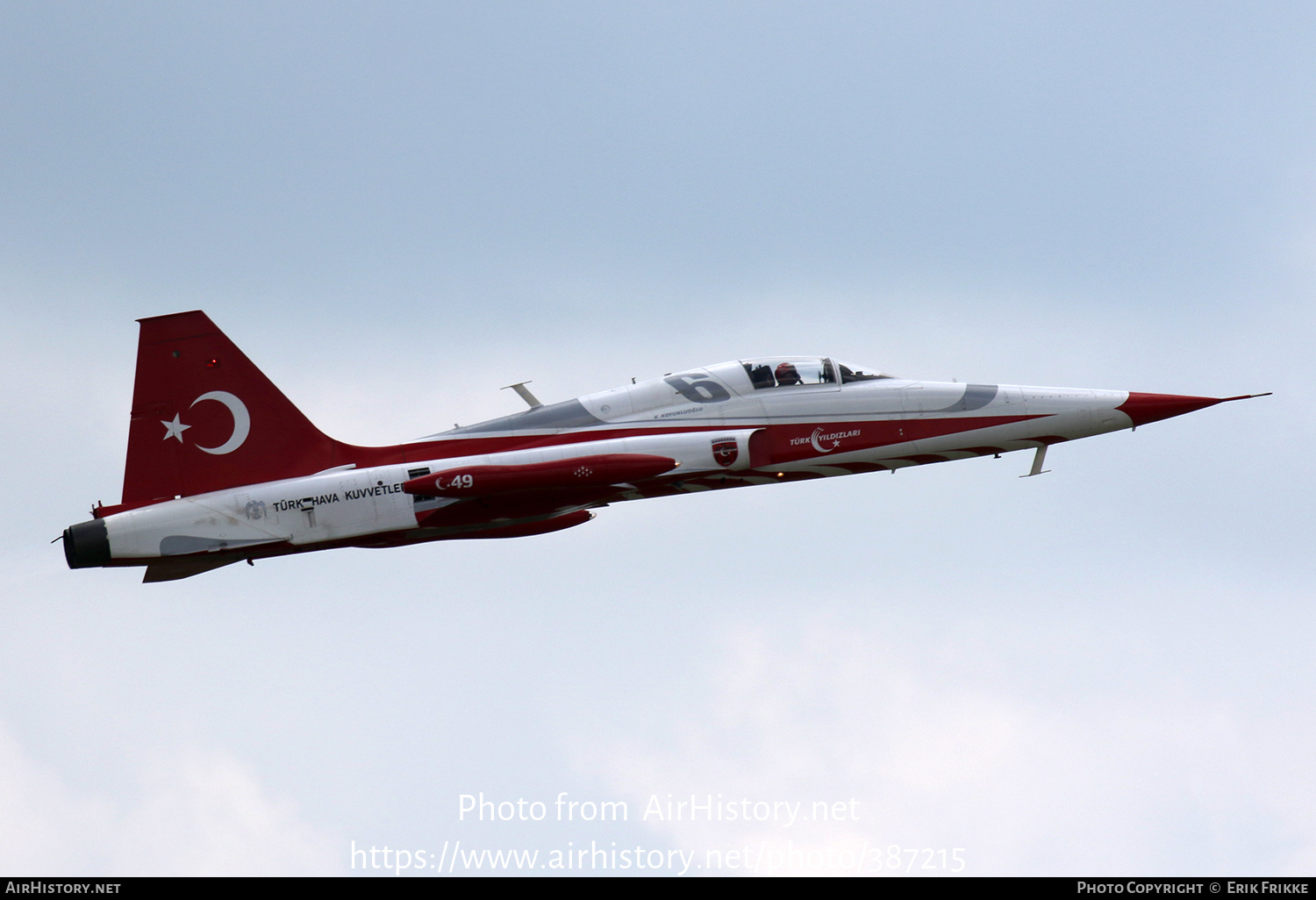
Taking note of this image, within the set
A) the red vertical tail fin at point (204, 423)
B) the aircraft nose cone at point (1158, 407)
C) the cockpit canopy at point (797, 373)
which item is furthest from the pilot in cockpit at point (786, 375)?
the red vertical tail fin at point (204, 423)

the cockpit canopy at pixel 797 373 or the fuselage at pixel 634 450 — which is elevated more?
the cockpit canopy at pixel 797 373

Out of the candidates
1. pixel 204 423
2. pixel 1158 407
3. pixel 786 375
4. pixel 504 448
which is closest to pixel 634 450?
pixel 504 448

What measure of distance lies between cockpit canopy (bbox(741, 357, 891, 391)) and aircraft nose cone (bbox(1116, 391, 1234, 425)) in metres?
4.57

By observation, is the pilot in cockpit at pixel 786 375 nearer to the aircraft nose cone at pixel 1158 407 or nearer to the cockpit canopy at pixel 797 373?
the cockpit canopy at pixel 797 373

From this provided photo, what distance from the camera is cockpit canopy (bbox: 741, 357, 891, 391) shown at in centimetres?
2381

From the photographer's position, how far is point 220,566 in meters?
23.0

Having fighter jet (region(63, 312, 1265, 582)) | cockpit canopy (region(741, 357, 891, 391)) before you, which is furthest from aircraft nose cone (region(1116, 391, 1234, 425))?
cockpit canopy (region(741, 357, 891, 391))

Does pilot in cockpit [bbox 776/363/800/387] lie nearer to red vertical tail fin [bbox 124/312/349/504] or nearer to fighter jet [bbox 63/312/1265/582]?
fighter jet [bbox 63/312/1265/582]

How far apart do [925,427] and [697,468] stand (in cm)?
417

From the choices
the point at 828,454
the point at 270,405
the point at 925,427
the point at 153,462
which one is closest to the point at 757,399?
the point at 828,454

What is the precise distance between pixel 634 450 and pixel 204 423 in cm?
717

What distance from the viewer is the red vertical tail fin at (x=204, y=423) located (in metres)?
22.8

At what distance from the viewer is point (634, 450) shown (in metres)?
22.6

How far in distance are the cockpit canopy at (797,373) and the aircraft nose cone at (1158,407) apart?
457cm
